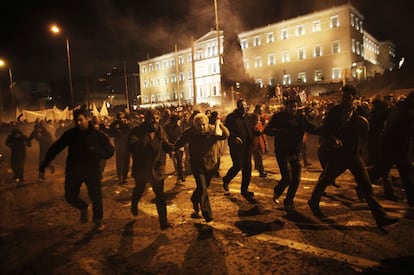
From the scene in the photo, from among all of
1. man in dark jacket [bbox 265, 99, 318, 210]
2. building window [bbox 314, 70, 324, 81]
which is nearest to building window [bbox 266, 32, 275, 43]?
building window [bbox 314, 70, 324, 81]

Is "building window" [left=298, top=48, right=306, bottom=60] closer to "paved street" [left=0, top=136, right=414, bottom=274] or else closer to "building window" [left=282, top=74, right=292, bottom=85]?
"building window" [left=282, top=74, right=292, bottom=85]

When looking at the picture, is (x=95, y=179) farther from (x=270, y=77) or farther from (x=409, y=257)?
(x=270, y=77)

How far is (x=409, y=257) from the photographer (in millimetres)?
4043

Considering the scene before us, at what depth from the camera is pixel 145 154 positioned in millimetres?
5500

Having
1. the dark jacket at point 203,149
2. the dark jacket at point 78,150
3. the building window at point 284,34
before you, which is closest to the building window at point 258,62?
the building window at point 284,34

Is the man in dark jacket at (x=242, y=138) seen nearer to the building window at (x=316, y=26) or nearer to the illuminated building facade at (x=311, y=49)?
the illuminated building facade at (x=311, y=49)

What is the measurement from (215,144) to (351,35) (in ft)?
202

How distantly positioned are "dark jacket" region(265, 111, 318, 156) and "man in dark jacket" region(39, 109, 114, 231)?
2898mm

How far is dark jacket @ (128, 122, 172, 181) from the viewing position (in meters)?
5.50

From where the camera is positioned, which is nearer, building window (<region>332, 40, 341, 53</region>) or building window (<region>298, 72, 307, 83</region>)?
building window (<region>332, 40, 341, 53</region>)

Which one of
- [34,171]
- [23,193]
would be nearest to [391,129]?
[23,193]

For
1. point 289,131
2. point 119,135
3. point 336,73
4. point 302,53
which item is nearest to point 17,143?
point 119,135

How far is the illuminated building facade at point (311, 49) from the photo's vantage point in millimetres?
59469

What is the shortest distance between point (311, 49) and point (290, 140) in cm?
6163
